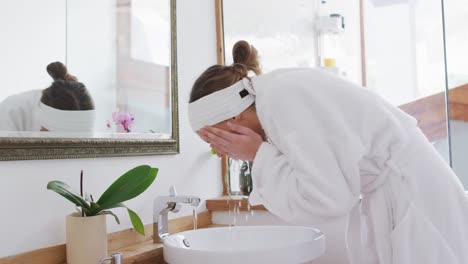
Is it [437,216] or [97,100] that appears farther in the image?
[97,100]

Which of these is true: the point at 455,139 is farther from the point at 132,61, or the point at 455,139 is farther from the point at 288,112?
the point at 132,61

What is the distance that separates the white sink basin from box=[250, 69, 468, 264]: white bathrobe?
0.13 m

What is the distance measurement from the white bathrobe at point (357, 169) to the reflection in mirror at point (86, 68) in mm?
540

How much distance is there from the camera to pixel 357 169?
991 millimetres

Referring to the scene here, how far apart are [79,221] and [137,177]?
189 millimetres

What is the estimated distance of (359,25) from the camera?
9.08ft

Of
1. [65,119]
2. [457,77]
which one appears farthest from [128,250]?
[457,77]

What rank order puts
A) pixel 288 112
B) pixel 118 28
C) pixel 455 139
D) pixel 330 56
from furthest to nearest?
pixel 330 56, pixel 455 139, pixel 118 28, pixel 288 112

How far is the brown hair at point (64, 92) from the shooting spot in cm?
121

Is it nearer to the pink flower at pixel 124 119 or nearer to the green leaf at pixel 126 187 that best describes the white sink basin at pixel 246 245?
the green leaf at pixel 126 187

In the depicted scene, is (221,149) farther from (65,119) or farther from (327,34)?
(327,34)

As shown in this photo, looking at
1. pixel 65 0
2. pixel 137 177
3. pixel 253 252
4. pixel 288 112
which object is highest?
pixel 65 0

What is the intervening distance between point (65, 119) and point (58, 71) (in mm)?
130

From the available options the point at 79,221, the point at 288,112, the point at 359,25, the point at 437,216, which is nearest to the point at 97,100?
the point at 79,221
